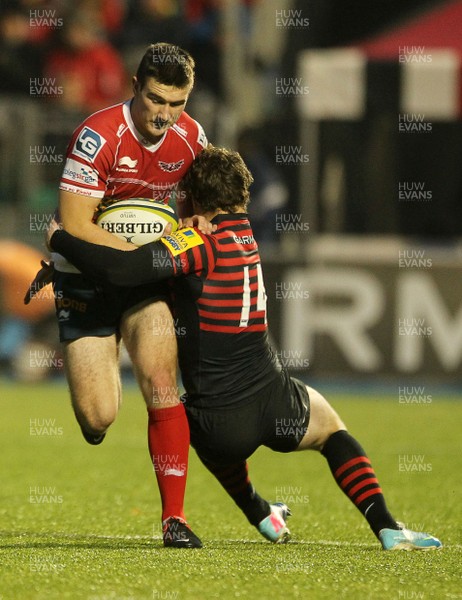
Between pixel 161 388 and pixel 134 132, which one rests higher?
pixel 134 132

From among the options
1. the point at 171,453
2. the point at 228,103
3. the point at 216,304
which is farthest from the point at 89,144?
the point at 228,103

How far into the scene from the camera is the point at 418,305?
13203 mm

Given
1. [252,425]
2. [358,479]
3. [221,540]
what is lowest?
[221,540]

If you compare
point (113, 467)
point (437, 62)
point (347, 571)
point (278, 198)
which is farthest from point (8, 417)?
point (347, 571)

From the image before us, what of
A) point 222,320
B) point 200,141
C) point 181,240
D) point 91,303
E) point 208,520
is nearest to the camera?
point 181,240

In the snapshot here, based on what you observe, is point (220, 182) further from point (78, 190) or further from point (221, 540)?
point (221, 540)

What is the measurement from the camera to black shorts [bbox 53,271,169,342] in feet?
18.7

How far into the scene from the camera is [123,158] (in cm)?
573

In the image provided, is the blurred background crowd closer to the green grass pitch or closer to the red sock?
the green grass pitch

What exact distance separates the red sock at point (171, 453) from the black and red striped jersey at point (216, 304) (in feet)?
0.44

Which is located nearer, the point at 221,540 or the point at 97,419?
the point at 97,419

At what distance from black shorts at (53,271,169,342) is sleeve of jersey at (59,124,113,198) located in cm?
43

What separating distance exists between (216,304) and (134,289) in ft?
1.35

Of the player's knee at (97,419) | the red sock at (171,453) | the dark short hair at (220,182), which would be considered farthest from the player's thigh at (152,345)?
the dark short hair at (220,182)
